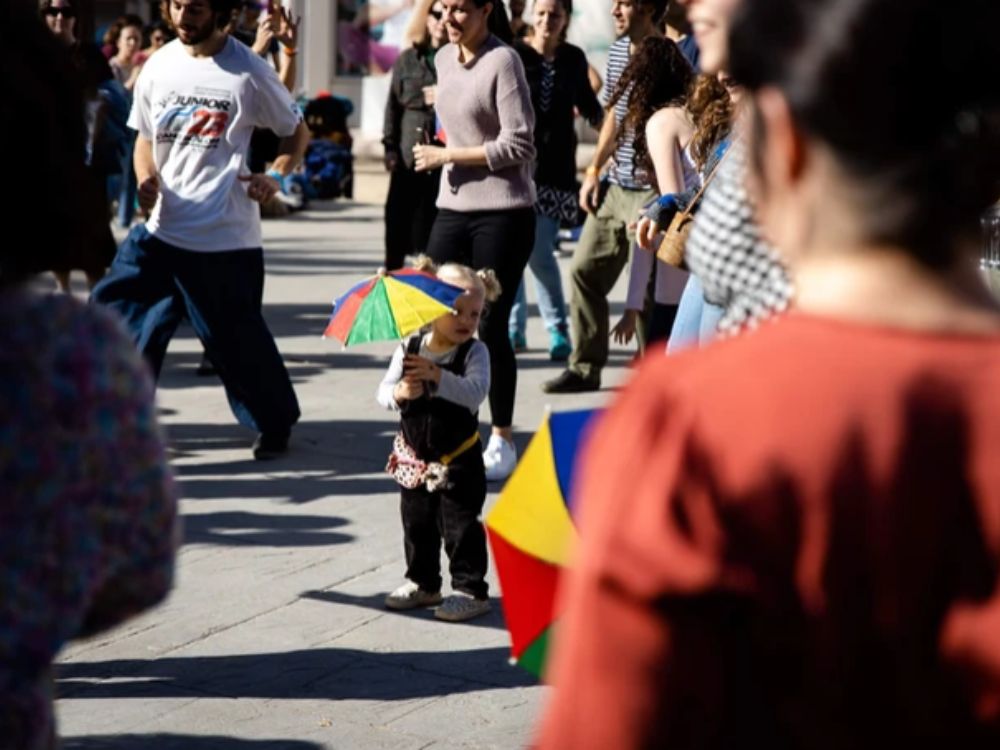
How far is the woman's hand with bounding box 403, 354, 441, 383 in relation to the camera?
5449mm

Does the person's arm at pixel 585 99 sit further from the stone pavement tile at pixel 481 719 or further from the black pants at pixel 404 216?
the stone pavement tile at pixel 481 719

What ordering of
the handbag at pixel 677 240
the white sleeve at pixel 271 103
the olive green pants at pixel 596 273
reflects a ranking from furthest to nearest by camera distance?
1. the olive green pants at pixel 596 273
2. the white sleeve at pixel 271 103
3. the handbag at pixel 677 240

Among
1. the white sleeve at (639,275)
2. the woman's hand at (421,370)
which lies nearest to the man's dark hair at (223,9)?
the white sleeve at (639,275)

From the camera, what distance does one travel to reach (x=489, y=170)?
7.55m

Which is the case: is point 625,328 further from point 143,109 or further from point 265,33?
point 265,33

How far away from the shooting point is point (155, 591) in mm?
2059

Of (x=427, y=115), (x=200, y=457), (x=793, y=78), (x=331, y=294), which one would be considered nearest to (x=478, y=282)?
(x=200, y=457)

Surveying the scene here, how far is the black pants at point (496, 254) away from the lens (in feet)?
24.7

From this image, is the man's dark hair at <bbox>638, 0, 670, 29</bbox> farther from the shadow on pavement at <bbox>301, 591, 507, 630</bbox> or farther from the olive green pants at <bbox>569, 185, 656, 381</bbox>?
the shadow on pavement at <bbox>301, 591, 507, 630</bbox>

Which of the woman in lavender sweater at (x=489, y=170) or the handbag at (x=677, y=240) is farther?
the woman in lavender sweater at (x=489, y=170)

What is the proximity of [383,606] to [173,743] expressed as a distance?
124cm

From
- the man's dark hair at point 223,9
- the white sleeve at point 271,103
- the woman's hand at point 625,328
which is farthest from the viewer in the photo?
the white sleeve at point 271,103

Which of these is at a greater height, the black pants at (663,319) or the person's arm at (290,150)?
the person's arm at (290,150)

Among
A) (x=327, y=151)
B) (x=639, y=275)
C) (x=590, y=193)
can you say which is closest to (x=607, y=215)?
(x=590, y=193)
